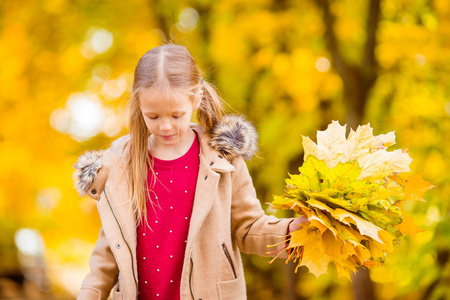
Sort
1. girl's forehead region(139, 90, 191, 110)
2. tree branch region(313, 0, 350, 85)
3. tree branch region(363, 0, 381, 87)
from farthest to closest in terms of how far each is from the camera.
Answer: tree branch region(313, 0, 350, 85), tree branch region(363, 0, 381, 87), girl's forehead region(139, 90, 191, 110)

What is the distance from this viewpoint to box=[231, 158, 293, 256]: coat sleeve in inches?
90.7

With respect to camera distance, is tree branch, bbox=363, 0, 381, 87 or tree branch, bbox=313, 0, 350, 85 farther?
tree branch, bbox=313, 0, 350, 85

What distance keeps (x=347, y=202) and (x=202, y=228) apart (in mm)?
669

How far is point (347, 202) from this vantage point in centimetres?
184

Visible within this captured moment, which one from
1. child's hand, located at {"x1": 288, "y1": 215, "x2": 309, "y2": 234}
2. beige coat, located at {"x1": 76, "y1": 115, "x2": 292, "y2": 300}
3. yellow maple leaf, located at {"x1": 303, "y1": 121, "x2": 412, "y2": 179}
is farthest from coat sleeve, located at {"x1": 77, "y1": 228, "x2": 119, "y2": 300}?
yellow maple leaf, located at {"x1": 303, "y1": 121, "x2": 412, "y2": 179}

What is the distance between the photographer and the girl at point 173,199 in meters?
2.21

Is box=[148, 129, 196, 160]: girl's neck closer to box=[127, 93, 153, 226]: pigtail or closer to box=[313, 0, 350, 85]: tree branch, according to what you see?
box=[127, 93, 153, 226]: pigtail

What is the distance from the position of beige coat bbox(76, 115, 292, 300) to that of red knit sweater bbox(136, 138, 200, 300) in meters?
0.05

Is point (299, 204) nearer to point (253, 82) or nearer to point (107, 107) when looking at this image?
point (253, 82)

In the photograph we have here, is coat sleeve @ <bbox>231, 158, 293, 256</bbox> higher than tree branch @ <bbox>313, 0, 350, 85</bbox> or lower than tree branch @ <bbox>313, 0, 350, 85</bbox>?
lower

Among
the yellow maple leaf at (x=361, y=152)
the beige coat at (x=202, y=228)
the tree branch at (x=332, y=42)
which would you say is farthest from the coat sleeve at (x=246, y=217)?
the tree branch at (x=332, y=42)

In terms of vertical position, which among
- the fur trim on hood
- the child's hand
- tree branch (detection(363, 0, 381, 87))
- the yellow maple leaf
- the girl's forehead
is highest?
tree branch (detection(363, 0, 381, 87))

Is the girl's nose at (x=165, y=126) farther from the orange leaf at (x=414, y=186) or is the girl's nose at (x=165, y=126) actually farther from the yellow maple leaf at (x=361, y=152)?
the orange leaf at (x=414, y=186)

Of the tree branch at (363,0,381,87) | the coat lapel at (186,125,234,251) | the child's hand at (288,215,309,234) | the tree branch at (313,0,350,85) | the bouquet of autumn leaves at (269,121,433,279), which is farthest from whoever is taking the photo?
the tree branch at (313,0,350,85)
